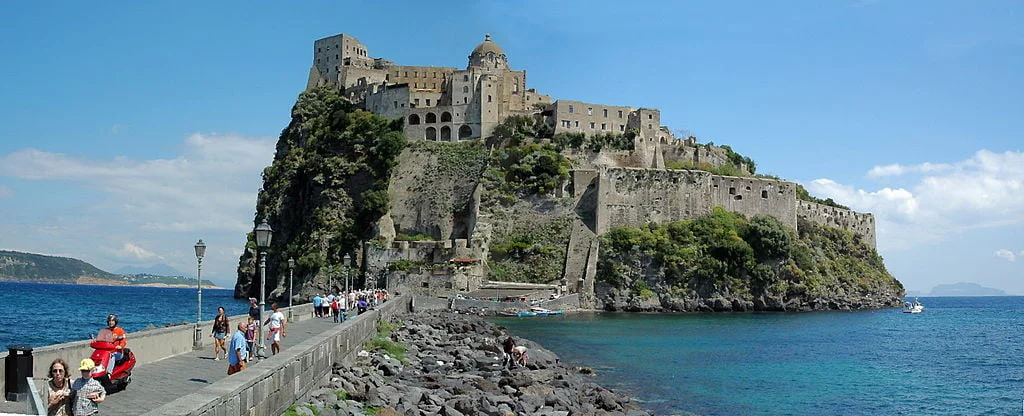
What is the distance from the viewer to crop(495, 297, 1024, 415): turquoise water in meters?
26.8

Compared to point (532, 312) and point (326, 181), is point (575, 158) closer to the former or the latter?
point (532, 312)

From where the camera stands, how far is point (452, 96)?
268ft

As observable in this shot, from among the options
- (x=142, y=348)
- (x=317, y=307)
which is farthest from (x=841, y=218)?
(x=142, y=348)

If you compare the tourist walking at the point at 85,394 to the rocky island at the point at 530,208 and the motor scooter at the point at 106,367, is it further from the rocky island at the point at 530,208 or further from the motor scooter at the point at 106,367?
the rocky island at the point at 530,208

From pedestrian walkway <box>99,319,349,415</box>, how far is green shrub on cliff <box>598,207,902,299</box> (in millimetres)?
50460

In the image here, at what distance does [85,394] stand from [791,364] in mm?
31481

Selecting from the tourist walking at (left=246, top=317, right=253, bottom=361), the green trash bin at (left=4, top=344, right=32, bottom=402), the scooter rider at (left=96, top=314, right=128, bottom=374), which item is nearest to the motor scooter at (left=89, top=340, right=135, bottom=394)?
the scooter rider at (left=96, top=314, right=128, bottom=374)

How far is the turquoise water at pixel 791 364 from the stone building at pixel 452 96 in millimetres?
27149

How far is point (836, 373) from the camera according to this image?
34.3 m

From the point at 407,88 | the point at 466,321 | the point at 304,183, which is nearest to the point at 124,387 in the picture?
the point at 466,321

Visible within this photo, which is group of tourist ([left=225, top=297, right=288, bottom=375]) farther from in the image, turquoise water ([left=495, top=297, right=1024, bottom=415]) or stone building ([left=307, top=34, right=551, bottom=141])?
stone building ([left=307, top=34, right=551, bottom=141])

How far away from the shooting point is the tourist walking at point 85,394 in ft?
32.7

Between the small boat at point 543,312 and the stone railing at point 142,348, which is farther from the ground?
the stone railing at point 142,348

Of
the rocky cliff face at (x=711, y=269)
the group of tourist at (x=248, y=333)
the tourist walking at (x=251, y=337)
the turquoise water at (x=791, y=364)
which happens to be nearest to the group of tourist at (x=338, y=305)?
the turquoise water at (x=791, y=364)
